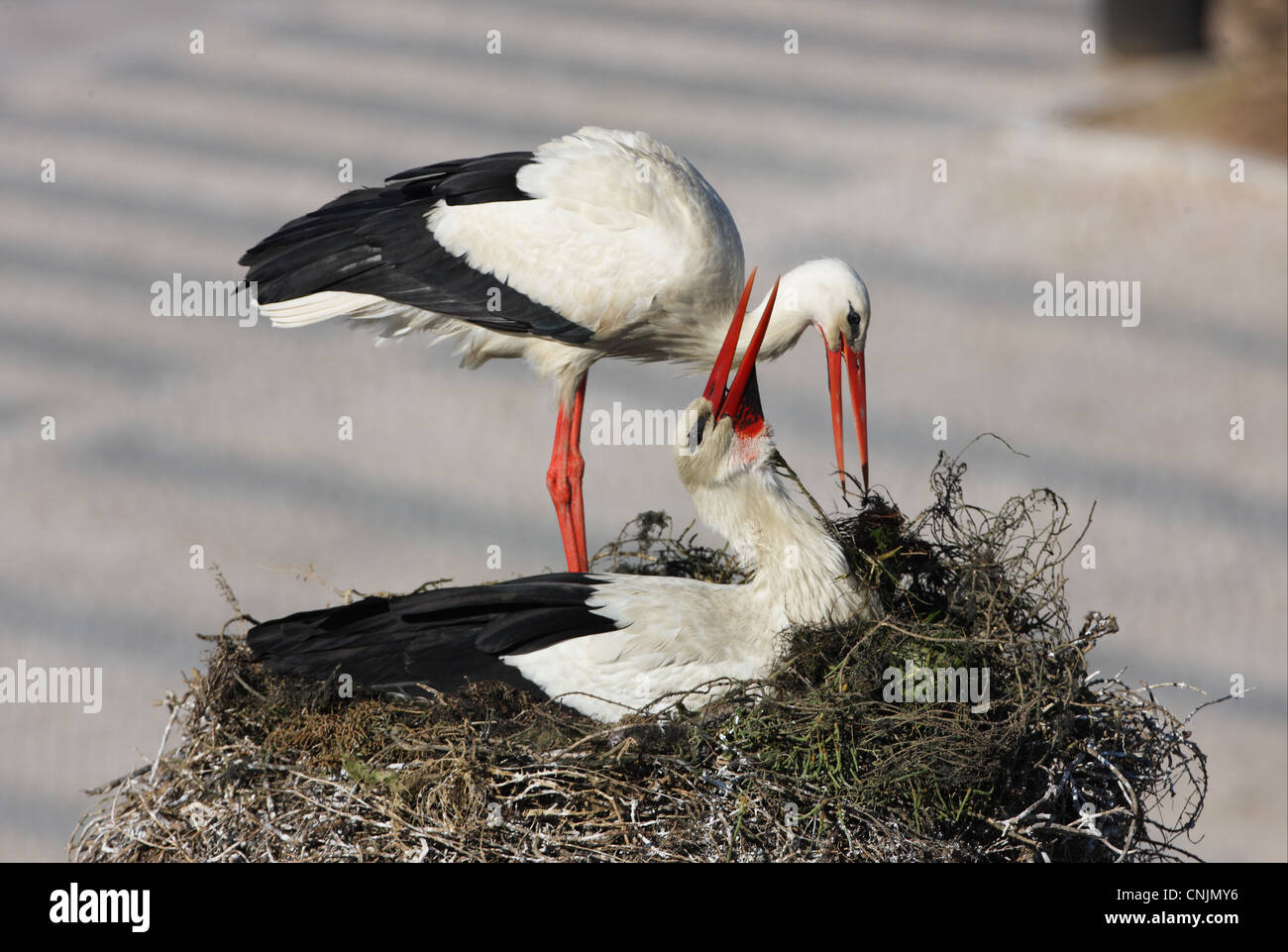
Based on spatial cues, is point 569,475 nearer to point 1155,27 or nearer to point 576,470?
point 576,470

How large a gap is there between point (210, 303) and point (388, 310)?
1.51 metres

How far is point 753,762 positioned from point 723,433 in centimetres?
82

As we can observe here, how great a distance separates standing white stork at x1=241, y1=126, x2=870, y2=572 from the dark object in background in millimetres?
6543

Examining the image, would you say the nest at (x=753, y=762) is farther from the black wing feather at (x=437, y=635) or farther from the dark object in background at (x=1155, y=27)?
the dark object in background at (x=1155, y=27)

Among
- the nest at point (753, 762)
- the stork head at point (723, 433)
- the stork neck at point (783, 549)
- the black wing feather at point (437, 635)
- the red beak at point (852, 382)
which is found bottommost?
the nest at point (753, 762)

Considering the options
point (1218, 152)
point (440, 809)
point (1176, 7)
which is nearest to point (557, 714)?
point (440, 809)

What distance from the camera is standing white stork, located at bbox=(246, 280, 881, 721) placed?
3.30 meters

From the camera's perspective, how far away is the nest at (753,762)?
290 centimetres

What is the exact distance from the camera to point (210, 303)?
5453 mm

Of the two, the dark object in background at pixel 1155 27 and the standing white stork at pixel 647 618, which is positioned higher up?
the dark object in background at pixel 1155 27

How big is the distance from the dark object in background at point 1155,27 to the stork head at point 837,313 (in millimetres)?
6618

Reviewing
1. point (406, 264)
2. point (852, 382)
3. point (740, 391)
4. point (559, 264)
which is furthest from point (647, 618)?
point (406, 264)

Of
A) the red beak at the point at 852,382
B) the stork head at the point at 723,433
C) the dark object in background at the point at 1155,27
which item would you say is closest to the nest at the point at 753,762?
the stork head at the point at 723,433

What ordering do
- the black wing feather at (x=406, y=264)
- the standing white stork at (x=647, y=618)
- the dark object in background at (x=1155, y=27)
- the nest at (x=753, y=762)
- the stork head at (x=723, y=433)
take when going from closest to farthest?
the nest at (x=753, y=762), the standing white stork at (x=647, y=618), the stork head at (x=723, y=433), the black wing feather at (x=406, y=264), the dark object in background at (x=1155, y=27)
